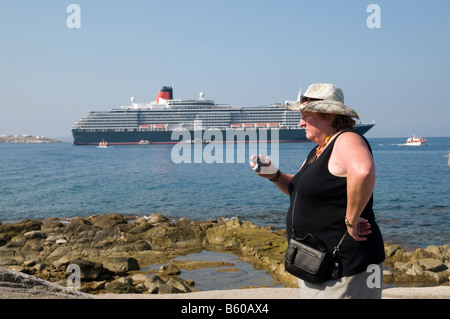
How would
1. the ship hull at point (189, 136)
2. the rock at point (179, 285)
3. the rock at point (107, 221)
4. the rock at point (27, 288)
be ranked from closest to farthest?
1. the rock at point (27, 288)
2. the rock at point (179, 285)
3. the rock at point (107, 221)
4. the ship hull at point (189, 136)

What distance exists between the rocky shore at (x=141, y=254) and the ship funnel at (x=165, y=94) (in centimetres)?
7438

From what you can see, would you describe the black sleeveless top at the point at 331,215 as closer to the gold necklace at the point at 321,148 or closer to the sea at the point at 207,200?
the gold necklace at the point at 321,148

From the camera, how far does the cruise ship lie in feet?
258

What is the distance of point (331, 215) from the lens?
2.07 metres

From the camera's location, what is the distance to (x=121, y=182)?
26.9 metres

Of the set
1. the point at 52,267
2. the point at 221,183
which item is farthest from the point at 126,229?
the point at 221,183

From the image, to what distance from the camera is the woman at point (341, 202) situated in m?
1.93

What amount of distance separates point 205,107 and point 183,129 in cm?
601

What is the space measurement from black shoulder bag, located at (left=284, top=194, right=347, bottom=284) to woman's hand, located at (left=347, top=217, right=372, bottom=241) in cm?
5

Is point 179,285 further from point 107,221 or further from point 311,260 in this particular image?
point 107,221

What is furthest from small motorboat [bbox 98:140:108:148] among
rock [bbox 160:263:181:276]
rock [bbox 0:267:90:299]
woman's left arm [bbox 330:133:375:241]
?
woman's left arm [bbox 330:133:375:241]

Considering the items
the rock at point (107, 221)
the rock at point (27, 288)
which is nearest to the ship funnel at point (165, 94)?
the rock at point (107, 221)
